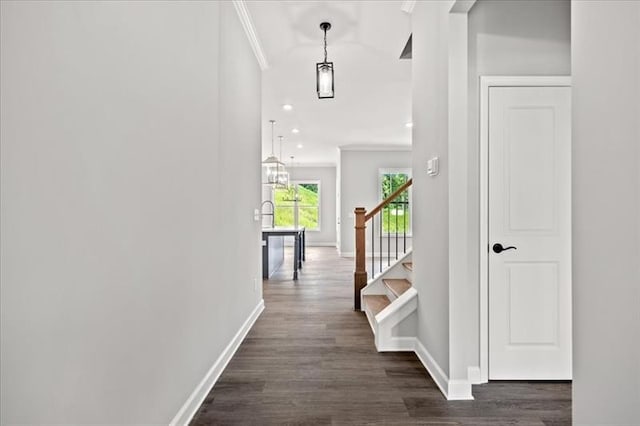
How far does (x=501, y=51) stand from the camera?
231cm

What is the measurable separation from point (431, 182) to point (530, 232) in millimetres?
710

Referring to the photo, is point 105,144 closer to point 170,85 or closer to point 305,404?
point 170,85

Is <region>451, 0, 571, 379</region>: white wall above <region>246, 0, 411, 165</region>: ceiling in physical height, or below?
below

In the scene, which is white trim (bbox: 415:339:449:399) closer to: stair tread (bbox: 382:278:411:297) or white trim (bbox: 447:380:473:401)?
white trim (bbox: 447:380:473:401)

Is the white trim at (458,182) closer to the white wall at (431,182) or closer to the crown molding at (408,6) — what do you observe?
the white wall at (431,182)

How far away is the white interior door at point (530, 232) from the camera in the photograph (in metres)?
2.30

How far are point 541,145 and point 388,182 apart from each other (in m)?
6.95

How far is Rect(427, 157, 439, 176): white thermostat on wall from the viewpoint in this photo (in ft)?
7.63

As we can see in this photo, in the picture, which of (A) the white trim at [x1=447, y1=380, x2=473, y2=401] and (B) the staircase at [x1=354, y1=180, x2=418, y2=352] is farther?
(B) the staircase at [x1=354, y1=180, x2=418, y2=352]

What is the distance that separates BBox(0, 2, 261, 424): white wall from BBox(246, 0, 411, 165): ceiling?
116 cm

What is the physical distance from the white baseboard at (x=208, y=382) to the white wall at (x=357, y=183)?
19.9ft

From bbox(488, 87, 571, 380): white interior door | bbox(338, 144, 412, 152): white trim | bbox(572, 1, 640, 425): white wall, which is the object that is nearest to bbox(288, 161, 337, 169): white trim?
bbox(338, 144, 412, 152): white trim

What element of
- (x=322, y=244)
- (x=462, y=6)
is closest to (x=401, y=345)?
(x=462, y=6)

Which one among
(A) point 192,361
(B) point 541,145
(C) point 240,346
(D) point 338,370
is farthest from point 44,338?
(B) point 541,145
